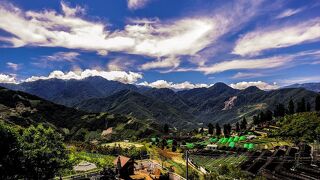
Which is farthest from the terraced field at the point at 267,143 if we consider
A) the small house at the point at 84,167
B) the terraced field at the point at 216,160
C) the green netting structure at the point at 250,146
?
the small house at the point at 84,167

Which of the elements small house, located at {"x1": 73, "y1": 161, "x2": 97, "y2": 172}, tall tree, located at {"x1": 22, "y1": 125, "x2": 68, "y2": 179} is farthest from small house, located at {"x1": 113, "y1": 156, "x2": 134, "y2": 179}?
tall tree, located at {"x1": 22, "y1": 125, "x2": 68, "y2": 179}

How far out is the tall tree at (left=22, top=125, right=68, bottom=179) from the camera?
61.9 m

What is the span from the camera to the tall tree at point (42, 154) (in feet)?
203

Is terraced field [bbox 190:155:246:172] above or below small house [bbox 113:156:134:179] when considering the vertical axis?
below

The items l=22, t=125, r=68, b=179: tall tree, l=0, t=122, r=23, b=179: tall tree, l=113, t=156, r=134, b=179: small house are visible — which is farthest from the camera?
l=113, t=156, r=134, b=179: small house

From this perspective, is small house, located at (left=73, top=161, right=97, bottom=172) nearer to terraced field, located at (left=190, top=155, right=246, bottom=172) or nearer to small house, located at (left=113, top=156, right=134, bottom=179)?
small house, located at (left=113, top=156, right=134, bottom=179)

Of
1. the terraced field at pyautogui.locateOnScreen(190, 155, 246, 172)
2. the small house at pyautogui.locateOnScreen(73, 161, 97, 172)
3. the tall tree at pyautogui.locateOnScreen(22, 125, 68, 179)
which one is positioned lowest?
the terraced field at pyautogui.locateOnScreen(190, 155, 246, 172)

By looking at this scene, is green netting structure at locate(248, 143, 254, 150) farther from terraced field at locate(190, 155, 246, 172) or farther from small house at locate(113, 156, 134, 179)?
small house at locate(113, 156, 134, 179)

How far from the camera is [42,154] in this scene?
63.9 metres

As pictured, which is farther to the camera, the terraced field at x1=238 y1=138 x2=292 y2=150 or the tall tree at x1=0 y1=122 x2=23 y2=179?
the terraced field at x1=238 y1=138 x2=292 y2=150

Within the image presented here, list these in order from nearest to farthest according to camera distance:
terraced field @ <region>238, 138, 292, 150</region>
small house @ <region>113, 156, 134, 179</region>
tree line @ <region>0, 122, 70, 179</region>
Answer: tree line @ <region>0, 122, 70, 179</region>
small house @ <region>113, 156, 134, 179</region>
terraced field @ <region>238, 138, 292, 150</region>

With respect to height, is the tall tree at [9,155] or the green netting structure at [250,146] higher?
the tall tree at [9,155]

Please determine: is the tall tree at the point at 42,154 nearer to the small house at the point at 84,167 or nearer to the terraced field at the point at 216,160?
the small house at the point at 84,167

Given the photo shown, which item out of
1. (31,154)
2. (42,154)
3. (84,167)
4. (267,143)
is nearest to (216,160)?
(267,143)
